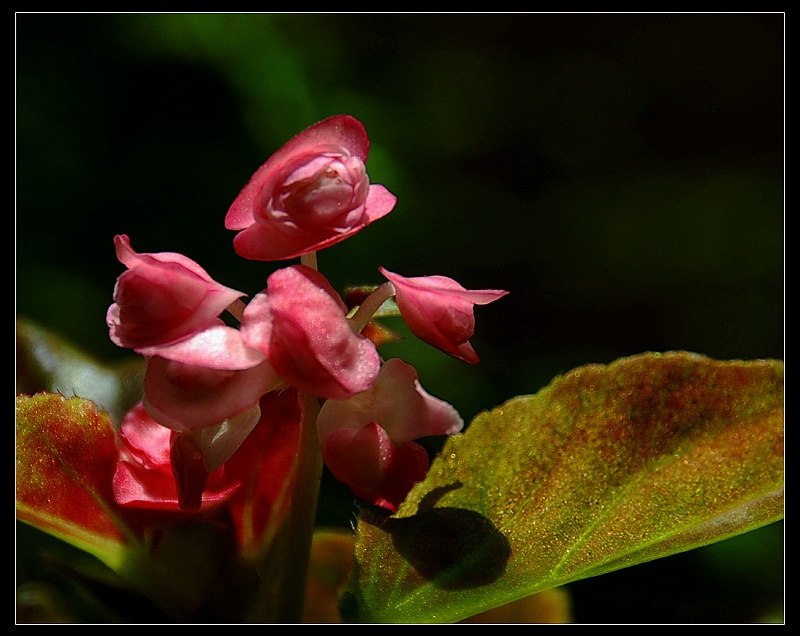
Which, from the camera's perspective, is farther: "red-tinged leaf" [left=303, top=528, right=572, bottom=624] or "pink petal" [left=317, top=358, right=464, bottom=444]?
→ "red-tinged leaf" [left=303, top=528, right=572, bottom=624]

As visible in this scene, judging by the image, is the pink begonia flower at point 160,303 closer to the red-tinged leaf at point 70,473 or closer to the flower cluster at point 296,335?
the flower cluster at point 296,335

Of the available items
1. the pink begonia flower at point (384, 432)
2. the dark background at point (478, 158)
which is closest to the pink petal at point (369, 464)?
the pink begonia flower at point (384, 432)

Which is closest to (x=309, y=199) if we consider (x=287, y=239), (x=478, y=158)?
(x=287, y=239)

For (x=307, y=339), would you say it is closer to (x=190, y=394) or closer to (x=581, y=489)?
(x=190, y=394)

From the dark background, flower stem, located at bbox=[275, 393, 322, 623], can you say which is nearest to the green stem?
flower stem, located at bbox=[275, 393, 322, 623]

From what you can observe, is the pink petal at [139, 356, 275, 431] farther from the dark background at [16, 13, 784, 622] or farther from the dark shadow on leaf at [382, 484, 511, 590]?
the dark background at [16, 13, 784, 622]

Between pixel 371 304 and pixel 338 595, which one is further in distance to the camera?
pixel 338 595
